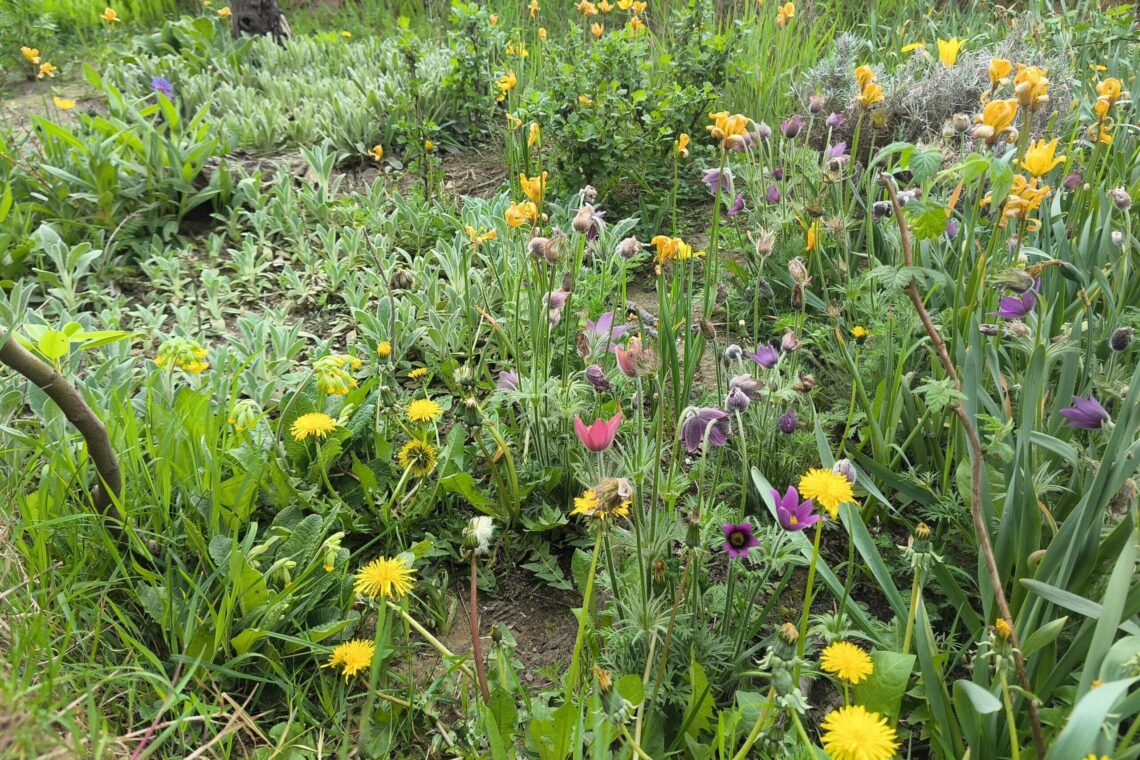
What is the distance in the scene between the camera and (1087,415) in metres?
1.43

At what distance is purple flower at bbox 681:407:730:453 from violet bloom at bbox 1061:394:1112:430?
2.06 ft

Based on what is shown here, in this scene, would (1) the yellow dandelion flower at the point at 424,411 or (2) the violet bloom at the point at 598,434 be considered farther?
(1) the yellow dandelion flower at the point at 424,411

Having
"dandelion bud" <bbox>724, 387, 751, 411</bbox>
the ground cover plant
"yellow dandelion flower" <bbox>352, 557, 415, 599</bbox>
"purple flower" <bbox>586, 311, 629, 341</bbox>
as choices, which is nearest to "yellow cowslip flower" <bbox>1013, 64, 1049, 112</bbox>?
the ground cover plant

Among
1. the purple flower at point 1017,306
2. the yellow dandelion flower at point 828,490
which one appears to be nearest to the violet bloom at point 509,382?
the yellow dandelion flower at point 828,490

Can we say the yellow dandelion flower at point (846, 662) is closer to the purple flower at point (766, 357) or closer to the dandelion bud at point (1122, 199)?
the purple flower at point (766, 357)

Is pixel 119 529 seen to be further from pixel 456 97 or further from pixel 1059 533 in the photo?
pixel 456 97

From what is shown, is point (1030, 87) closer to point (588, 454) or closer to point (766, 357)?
point (766, 357)

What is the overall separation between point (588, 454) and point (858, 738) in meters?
0.94

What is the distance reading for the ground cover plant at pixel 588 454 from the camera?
1250mm

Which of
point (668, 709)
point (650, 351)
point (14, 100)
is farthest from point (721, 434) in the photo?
point (14, 100)

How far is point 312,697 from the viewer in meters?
1.53

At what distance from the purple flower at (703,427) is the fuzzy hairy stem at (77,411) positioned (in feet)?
3.60

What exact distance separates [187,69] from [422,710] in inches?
176

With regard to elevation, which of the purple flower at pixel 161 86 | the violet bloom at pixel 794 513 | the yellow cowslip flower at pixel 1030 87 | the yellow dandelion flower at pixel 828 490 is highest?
the yellow cowslip flower at pixel 1030 87
